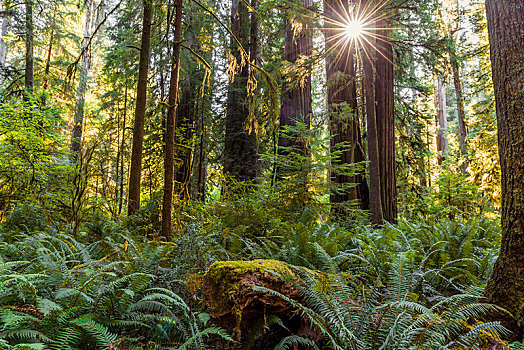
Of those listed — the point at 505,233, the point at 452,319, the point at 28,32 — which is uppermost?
the point at 28,32

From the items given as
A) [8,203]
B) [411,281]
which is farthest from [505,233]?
[8,203]

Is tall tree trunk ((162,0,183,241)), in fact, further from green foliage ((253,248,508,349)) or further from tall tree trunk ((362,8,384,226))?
tall tree trunk ((362,8,384,226))

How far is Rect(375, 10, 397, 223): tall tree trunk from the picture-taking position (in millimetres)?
7520

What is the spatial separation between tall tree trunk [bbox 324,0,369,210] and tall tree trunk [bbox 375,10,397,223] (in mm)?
638

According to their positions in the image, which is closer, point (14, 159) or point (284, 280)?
point (284, 280)

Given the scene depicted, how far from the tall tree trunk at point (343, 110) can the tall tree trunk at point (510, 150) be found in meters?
4.77

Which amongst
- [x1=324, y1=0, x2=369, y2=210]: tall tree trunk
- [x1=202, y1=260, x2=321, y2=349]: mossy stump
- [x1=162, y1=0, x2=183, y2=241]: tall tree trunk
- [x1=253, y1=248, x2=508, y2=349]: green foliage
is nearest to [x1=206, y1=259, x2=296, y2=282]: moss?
[x1=202, y1=260, x2=321, y2=349]: mossy stump

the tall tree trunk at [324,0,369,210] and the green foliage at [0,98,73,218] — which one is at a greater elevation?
the tall tree trunk at [324,0,369,210]

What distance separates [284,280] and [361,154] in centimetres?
702

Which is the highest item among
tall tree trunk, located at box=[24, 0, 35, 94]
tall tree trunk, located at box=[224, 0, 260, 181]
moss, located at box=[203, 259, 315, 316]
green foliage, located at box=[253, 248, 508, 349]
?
tall tree trunk, located at box=[24, 0, 35, 94]

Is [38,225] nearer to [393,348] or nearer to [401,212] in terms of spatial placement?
[393,348]

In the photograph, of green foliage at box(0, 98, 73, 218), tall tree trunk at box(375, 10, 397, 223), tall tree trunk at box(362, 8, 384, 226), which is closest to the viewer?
green foliage at box(0, 98, 73, 218)

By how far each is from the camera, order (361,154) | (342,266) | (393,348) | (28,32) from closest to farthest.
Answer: (393,348) < (342,266) < (361,154) < (28,32)

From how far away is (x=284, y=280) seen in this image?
238cm
